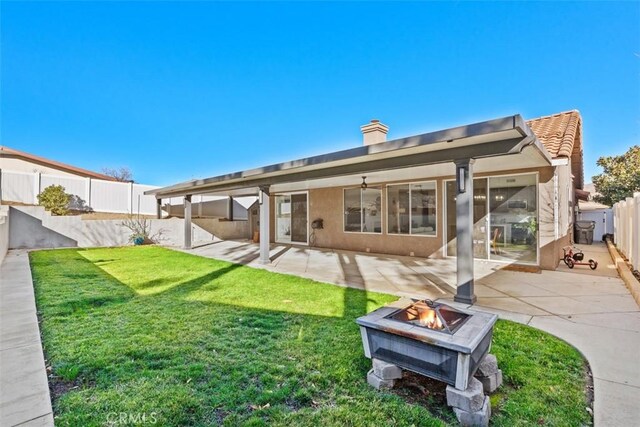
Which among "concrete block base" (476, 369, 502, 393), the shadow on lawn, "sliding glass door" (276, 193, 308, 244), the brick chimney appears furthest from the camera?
"sliding glass door" (276, 193, 308, 244)

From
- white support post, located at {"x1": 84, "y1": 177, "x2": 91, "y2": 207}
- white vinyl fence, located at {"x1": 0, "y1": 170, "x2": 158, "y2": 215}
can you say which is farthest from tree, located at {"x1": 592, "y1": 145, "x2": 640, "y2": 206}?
white support post, located at {"x1": 84, "y1": 177, "x2": 91, "y2": 207}

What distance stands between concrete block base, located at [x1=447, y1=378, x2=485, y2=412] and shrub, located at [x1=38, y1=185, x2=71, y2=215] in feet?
52.7

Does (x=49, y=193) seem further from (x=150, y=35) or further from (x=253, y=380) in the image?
(x=253, y=380)

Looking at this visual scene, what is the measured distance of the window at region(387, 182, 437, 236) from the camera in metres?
9.51

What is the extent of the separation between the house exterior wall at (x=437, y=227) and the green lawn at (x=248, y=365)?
15.4 feet

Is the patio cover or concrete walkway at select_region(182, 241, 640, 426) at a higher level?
the patio cover

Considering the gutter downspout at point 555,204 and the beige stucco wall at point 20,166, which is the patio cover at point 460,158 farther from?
the beige stucco wall at point 20,166

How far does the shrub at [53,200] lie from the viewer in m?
12.8

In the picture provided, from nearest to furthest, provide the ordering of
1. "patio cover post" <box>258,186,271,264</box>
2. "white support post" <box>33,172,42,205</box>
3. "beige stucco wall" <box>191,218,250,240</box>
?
"patio cover post" <box>258,186,271,264</box>, "white support post" <box>33,172,42,205</box>, "beige stucco wall" <box>191,218,250,240</box>

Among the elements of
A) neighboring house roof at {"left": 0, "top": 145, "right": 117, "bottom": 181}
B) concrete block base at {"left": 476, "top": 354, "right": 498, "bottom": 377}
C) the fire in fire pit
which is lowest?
concrete block base at {"left": 476, "top": 354, "right": 498, "bottom": 377}

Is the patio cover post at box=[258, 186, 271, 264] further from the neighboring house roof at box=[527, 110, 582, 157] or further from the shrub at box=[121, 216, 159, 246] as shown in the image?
the shrub at box=[121, 216, 159, 246]

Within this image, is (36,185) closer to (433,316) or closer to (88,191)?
(88,191)

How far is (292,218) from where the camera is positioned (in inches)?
556

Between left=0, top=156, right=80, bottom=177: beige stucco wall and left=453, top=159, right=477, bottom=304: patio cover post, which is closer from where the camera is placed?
left=453, top=159, right=477, bottom=304: patio cover post
